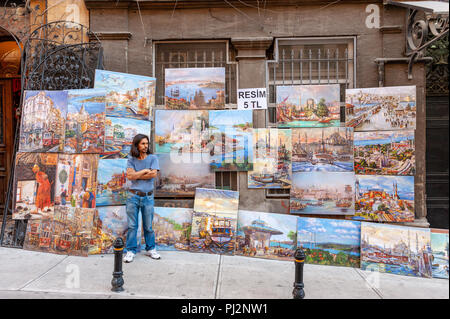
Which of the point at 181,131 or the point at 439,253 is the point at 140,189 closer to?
the point at 181,131

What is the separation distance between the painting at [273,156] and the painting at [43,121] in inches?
144

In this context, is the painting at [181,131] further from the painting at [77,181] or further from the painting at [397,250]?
the painting at [397,250]

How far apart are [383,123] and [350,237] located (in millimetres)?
2247

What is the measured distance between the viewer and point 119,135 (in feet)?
20.2

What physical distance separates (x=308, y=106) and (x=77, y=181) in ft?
15.0

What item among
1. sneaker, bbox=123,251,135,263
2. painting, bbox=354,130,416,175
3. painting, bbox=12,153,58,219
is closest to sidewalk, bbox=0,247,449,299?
sneaker, bbox=123,251,135,263

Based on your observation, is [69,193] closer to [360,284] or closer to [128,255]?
[128,255]

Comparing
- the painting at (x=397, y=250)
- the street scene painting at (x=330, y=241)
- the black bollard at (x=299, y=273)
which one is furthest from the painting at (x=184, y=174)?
the painting at (x=397, y=250)

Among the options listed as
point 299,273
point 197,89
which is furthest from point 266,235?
point 197,89

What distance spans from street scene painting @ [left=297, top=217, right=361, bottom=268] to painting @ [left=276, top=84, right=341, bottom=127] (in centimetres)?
189

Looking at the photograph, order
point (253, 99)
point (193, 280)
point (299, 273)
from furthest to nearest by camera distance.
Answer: point (253, 99) → point (193, 280) → point (299, 273)

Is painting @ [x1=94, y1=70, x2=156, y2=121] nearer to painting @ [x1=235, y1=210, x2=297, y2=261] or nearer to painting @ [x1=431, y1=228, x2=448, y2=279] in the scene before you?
painting @ [x1=235, y1=210, x2=297, y2=261]

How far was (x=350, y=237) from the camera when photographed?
5887 millimetres
